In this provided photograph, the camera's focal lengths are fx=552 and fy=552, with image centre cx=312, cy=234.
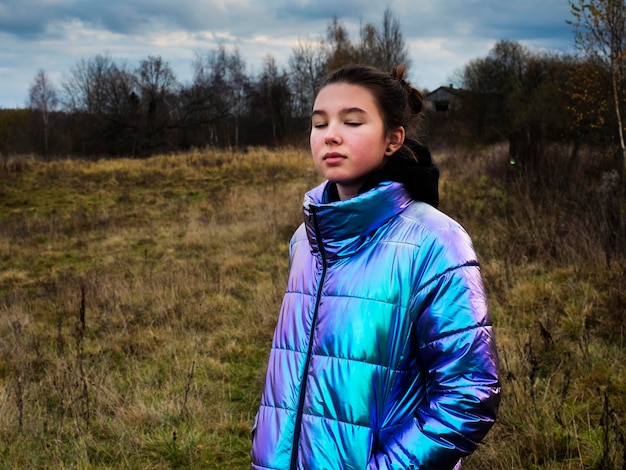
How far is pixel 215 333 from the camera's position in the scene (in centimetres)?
490

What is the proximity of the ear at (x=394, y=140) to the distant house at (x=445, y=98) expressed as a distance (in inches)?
1245

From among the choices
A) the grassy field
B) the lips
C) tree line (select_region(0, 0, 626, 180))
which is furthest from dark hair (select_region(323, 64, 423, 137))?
tree line (select_region(0, 0, 626, 180))

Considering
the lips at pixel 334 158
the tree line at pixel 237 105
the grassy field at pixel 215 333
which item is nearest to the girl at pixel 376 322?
the lips at pixel 334 158

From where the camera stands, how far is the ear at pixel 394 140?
58.2 inches

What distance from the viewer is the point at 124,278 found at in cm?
723

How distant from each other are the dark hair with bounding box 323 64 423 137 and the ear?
0.05 feet

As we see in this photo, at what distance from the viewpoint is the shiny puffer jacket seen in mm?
1176

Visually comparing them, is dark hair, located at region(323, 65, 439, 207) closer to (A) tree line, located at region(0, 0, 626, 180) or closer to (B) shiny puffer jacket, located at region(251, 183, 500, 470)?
(B) shiny puffer jacket, located at region(251, 183, 500, 470)

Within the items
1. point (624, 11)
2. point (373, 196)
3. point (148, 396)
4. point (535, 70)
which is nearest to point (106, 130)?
point (535, 70)

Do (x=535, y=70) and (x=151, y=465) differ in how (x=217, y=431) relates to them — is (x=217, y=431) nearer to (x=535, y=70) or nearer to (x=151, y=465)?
(x=151, y=465)

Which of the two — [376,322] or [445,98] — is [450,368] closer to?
[376,322]

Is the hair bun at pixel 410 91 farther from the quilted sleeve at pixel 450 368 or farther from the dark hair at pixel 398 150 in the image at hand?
the quilted sleeve at pixel 450 368

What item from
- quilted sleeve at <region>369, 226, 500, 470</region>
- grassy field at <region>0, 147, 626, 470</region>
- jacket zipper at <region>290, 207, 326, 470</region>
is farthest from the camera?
grassy field at <region>0, 147, 626, 470</region>

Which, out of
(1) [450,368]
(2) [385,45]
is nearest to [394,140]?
(1) [450,368]
